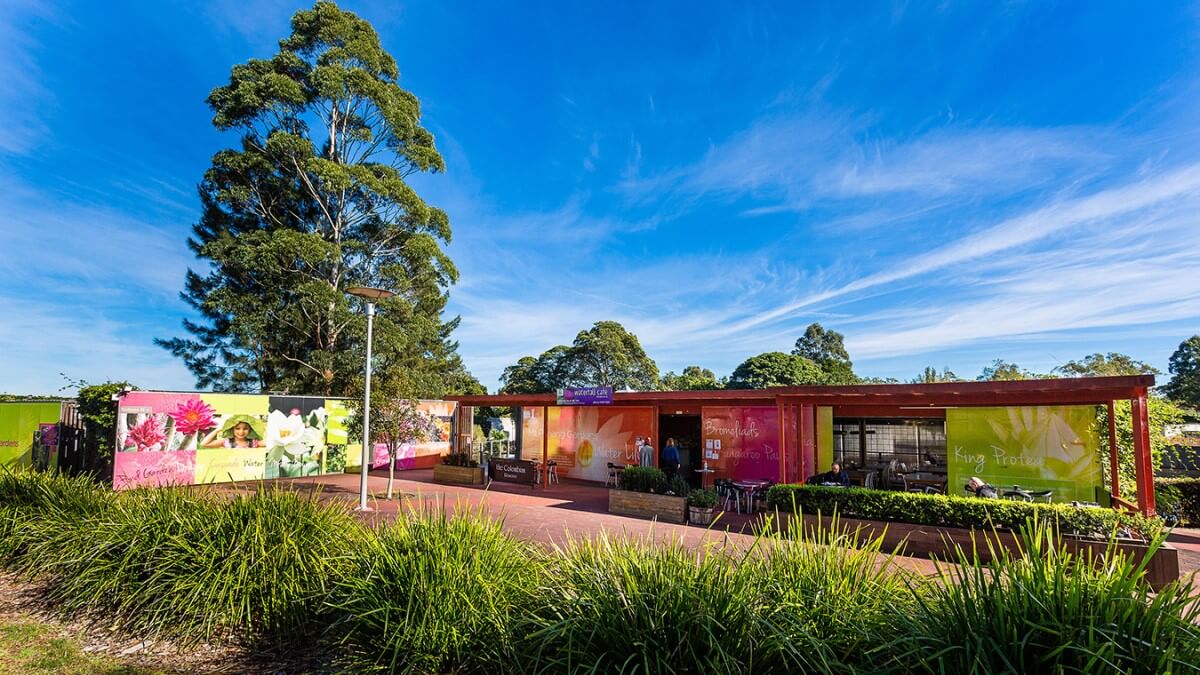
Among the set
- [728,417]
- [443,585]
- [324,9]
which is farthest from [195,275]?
[443,585]

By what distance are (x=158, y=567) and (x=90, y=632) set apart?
2.38ft

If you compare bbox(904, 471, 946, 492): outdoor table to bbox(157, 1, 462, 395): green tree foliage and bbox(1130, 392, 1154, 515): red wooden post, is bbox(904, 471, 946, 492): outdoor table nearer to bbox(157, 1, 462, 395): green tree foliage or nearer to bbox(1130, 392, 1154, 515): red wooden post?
bbox(1130, 392, 1154, 515): red wooden post

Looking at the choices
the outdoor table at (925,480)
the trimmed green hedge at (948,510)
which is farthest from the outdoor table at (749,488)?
the outdoor table at (925,480)

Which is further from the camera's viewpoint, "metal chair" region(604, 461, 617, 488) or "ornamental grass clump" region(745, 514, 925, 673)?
"metal chair" region(604, 461, 617, 488)

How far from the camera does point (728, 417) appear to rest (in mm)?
14852

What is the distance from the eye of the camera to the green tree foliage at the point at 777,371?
134ft

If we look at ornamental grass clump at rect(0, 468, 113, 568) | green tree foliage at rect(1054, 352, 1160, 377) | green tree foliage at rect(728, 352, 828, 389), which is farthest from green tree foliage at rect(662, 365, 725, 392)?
ornamental grass clump at rect(0, 468, 113, 568)

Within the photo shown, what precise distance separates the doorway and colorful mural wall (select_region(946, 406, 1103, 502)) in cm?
684

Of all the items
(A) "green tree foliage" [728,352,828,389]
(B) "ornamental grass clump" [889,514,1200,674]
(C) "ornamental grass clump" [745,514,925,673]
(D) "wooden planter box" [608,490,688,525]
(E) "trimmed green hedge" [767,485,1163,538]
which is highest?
(A) "green tree foliage" [728,352,828,389]

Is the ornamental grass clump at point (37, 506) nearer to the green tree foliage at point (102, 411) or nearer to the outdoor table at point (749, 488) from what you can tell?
the green tree foliage at point (102, 411)

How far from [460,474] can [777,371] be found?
29718mm

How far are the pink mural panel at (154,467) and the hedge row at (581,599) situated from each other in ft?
30.0

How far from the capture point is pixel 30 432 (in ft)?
47.9

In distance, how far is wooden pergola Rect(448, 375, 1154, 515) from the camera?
7691 millimetres
